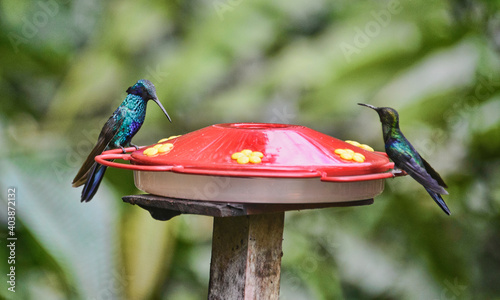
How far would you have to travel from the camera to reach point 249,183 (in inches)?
73.4

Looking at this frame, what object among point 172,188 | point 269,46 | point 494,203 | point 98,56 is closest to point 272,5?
point 269,46

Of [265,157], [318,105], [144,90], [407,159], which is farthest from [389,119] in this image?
[318,105]

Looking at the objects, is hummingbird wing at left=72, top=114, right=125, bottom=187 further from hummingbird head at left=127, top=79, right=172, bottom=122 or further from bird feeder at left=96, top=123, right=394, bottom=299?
bird feeder at left=96, top=123, right=394, bottom=299

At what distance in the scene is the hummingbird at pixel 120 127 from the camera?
2516 millimetres

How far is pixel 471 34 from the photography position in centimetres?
444

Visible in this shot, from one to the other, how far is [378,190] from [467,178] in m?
2.32

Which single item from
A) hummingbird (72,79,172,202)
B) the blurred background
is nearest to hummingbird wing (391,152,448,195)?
hummingbird (72,79,172,202)

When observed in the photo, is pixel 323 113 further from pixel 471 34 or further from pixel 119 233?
pixel 119 233

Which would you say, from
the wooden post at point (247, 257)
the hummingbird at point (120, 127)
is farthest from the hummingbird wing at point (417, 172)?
the hummingbird at point (120, 127)

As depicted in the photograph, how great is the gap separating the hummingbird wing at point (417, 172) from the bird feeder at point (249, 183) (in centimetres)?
8

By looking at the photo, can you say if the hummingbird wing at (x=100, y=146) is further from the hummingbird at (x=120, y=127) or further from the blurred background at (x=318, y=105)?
the blurred background at (x=318, y=105)

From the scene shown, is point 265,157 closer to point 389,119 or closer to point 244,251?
point 244,251

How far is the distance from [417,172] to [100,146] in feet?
3.86

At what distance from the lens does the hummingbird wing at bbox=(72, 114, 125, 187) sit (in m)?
2.43
